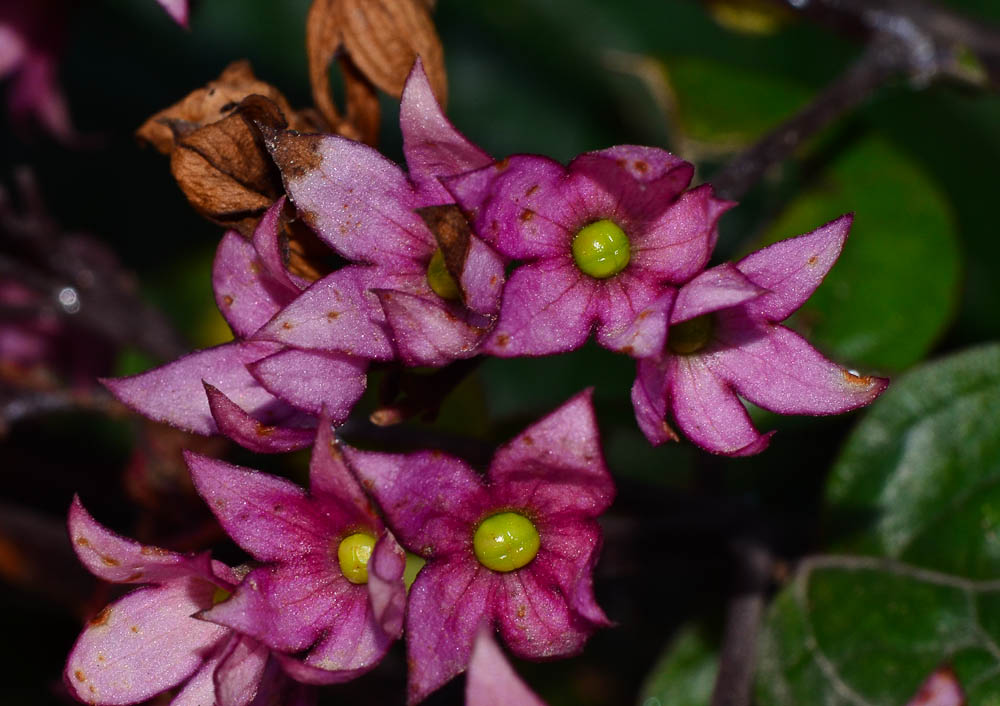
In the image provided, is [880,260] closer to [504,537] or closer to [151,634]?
[504,537]

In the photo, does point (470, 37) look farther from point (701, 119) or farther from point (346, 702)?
point (346, 702)

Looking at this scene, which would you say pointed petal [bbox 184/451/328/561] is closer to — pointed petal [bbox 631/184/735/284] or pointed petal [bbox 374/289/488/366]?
pointed petal [bbox 374/289/488/366]

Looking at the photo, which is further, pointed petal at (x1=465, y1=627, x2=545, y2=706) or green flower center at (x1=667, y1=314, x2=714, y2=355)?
green flower center at (x1=667, y1=314, x2=714, y2=355)

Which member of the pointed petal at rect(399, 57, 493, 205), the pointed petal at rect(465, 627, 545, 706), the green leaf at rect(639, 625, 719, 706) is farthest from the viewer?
the green leaf at rect(639, 625, 719, 706)

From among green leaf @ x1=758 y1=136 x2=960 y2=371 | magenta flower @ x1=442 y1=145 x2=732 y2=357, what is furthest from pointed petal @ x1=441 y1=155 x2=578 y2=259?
green leaf @ x1=758 y1=136 x2=960 y2=371

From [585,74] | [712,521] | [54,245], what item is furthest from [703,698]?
[585,74]

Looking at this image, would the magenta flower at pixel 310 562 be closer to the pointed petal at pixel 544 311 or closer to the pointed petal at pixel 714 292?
the pointed petal at pixel 544 311
